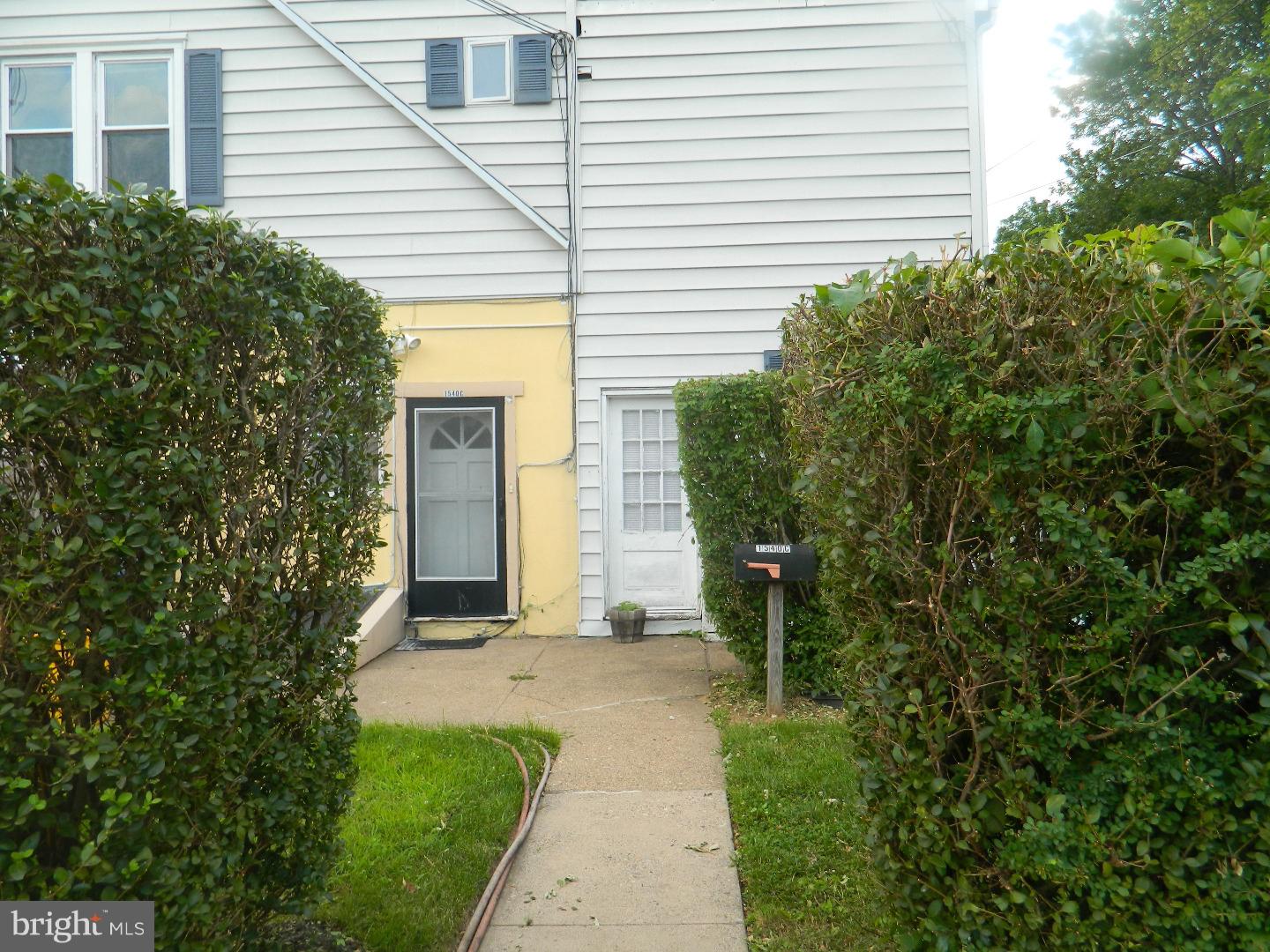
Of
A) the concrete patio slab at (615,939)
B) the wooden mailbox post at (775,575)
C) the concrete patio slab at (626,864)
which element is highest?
the wooden mailbox post at (775,575)

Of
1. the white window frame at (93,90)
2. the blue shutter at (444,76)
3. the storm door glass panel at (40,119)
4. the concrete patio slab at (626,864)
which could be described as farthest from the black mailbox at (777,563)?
the storm door glass panel at (40,119)

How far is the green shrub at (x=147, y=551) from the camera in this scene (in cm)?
215

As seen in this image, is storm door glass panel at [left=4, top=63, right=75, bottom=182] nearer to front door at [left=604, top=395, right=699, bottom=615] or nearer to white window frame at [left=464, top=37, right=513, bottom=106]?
white window frame at [left=464, top=37, right=513, bottom=106]

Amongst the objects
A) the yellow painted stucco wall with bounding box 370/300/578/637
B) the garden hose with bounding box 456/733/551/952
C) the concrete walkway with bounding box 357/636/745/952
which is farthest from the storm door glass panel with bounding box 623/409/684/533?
the garden hose with bounding box 456/733/551/952

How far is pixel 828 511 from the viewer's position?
116 inches

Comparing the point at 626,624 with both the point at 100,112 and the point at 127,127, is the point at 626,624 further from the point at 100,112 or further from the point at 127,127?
the point at 100,112

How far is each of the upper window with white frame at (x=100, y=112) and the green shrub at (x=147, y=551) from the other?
748 centimetres

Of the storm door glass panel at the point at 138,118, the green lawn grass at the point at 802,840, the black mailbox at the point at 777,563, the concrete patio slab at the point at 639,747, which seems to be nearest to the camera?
the green lawn grass at the point at 802,840

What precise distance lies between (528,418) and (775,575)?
3716 mm

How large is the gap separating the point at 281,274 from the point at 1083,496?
2.23 m

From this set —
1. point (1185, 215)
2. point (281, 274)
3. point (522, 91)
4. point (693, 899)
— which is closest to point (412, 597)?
point (522, 91)

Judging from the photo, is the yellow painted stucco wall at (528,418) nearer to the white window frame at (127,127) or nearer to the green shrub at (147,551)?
the white window frame at (127,127)

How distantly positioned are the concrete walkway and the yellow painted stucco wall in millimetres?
402

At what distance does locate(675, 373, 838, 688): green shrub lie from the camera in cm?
624
